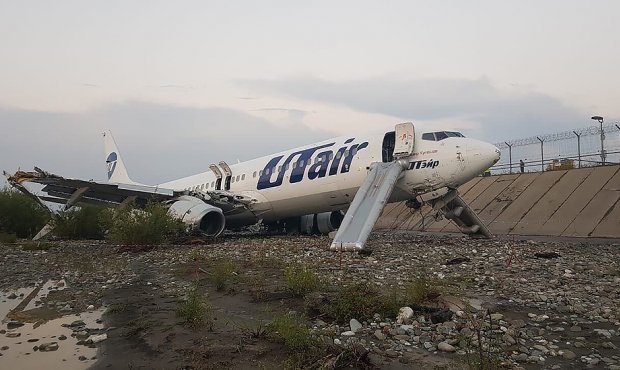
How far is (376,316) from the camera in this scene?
631cm

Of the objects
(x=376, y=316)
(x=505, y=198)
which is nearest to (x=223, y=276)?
(x=376, y=316)

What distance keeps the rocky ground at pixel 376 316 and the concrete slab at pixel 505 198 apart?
10.3 m

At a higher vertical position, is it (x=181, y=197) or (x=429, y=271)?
(x=181, y=197)

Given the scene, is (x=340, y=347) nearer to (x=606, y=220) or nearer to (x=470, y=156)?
(x=470, y=156)

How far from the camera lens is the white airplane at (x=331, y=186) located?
15.6 m

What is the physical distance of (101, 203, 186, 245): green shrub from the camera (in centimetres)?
1847

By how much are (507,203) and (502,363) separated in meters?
21.5

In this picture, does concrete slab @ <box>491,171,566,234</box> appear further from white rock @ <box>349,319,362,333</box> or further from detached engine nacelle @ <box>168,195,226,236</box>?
white rock @ <box>349,319,362,333</box>

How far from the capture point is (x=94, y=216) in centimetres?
2930

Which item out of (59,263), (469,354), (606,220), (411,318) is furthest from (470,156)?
(59,263)

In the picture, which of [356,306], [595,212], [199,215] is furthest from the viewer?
[595,212]

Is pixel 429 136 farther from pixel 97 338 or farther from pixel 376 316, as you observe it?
pixel 97 338

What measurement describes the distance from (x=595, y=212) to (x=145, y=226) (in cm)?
1801

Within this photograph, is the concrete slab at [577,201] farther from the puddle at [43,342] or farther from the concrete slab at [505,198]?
the puddle at [43,342]
